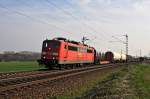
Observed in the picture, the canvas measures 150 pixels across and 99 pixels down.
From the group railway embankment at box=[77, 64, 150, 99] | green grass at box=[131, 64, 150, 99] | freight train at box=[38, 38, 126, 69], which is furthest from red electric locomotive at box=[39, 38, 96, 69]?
railway embankment at box=[77, 64, 150, 99]

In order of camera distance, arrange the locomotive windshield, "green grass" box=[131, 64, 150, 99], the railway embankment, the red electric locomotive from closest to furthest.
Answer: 1. the railway embankment
2. "green grass" box=[131, 64, 150, 99]
3. the red electric locomotive
4. the locomotive windshield

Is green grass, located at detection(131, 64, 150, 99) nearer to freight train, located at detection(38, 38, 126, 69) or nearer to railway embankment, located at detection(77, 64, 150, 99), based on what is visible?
railway embankment, located at detection(77, 64, 150, 99)

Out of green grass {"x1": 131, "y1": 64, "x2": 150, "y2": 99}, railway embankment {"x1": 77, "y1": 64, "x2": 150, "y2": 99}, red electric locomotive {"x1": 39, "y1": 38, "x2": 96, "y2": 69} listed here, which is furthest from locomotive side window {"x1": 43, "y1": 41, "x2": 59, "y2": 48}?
railway embankment {"x1": 77, "y1": 64, "x2": 150, "y2": 99}

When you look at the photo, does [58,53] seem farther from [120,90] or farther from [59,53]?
[120,90]

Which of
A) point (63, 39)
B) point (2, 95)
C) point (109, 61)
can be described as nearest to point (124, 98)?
point (2, 95)

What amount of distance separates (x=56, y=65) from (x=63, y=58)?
4.53 feet

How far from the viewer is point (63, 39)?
39875 mm

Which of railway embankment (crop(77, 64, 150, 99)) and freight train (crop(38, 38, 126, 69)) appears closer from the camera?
railway embankment (crop(77, 64, 150, 99))

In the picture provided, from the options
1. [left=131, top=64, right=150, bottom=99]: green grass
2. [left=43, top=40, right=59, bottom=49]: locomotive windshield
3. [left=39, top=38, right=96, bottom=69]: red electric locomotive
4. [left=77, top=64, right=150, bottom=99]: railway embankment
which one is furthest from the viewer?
[left=43, top=40, right=59, bottom=49]: locomotive windshield

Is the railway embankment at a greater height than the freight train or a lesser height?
lesser

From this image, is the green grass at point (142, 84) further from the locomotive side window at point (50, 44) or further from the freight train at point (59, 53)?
the locomotive side window at point (50, 44)

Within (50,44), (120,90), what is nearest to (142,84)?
(120,90)

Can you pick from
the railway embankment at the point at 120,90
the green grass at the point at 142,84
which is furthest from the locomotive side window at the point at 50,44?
the railway embankment at the point at 120,90

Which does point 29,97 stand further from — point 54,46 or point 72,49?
point 72,49
